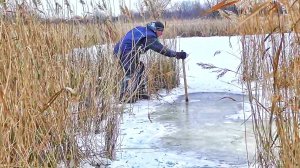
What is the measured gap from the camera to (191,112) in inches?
201

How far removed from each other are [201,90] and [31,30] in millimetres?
4312

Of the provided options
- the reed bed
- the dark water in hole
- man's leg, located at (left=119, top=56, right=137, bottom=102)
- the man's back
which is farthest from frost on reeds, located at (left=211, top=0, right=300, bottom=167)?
the man's back

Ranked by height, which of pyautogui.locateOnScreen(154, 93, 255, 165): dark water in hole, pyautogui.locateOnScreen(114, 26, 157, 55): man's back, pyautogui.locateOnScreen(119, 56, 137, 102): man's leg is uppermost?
pyautogui.locateOnScreen(114, 26, 157, 55): man's back

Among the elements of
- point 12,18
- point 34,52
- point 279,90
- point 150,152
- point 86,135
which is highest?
point 12,18

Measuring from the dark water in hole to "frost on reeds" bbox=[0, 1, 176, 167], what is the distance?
0.70 m

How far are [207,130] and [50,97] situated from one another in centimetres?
200

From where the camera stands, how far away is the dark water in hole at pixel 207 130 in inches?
136

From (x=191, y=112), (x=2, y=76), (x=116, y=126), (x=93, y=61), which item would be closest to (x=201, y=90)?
(x=191, y=112)

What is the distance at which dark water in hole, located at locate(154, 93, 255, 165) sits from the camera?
3.47 meters

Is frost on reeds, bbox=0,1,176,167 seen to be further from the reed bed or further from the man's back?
the man's back

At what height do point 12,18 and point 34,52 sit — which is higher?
point 12,18

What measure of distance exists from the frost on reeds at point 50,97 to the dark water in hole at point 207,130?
0.70 m

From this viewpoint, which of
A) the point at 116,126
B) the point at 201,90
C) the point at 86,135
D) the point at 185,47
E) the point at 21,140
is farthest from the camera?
the point at 185,47

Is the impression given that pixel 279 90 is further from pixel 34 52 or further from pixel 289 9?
pixel 34 52
